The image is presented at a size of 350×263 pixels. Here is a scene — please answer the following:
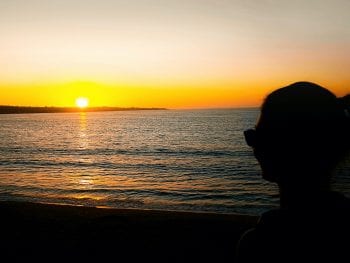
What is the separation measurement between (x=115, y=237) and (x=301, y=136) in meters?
10.1

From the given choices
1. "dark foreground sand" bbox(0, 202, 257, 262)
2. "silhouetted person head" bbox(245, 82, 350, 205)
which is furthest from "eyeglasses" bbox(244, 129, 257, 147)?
"dark foreground sand" bbox(0, 202, 257, 262)

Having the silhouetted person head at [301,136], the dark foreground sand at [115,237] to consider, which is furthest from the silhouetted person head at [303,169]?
the dark foreground sand at [115,237]

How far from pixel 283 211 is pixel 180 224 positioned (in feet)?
36.8

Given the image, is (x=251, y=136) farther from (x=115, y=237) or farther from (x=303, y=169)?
(x=115, y=237)

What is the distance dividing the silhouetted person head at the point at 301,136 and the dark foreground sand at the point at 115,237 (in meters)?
8.02

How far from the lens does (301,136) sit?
1.24 meters

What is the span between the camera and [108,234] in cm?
1104

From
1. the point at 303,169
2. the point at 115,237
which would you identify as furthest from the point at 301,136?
the point at 115,237

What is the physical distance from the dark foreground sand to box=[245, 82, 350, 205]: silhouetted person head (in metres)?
8.02

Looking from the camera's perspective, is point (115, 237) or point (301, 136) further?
point (115, 237)

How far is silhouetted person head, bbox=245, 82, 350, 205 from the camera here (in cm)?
122

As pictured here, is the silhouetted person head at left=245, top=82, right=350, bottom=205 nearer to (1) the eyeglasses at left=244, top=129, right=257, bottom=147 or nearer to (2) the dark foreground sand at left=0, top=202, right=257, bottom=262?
(1) the eyeglasses at left=244, top=129, right=257, bottom=147

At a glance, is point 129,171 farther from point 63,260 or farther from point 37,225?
point 63,260

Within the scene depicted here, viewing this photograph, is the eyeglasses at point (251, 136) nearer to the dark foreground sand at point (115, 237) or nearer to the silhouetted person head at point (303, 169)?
the silhouetted person head at point (303, 169)
